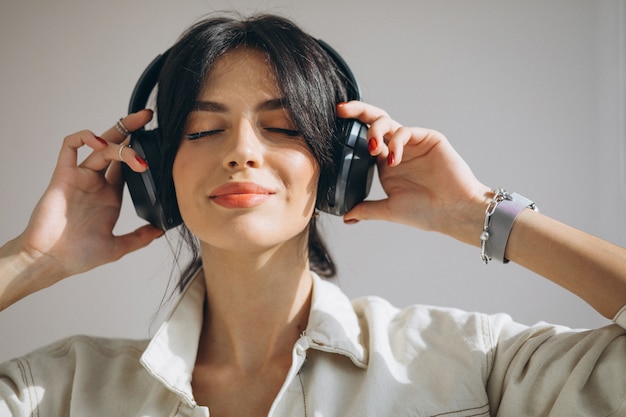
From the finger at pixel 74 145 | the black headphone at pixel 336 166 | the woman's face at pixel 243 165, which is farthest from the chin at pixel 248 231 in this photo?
the finger at pixel 74 145

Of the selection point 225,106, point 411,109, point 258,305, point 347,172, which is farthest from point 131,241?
point 411,109

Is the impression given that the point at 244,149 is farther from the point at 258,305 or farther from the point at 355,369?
the point at 355,369

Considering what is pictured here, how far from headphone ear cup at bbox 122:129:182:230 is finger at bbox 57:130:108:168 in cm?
9

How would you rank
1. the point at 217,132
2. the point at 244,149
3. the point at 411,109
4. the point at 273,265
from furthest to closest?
the point at 411,109 < the point at 273,265 < the point at 217,132 < the point at 244,149

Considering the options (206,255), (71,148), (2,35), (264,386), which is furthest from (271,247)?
(2,35)

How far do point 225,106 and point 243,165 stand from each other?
159 millimetres

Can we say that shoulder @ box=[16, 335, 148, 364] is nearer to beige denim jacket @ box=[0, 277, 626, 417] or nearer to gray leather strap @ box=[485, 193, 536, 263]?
beige denim jacket @ box=[0, 277, 626, 417]

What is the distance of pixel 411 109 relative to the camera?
2295mm

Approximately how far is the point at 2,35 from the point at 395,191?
151 centimetres

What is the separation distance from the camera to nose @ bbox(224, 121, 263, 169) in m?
1.46

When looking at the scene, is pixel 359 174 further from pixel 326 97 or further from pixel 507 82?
pixel 507 82

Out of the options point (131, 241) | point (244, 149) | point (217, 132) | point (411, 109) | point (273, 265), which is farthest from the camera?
point (411, 109)

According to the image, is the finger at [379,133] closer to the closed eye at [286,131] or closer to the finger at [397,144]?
the finger at [397,144]

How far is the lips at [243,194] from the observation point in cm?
147
